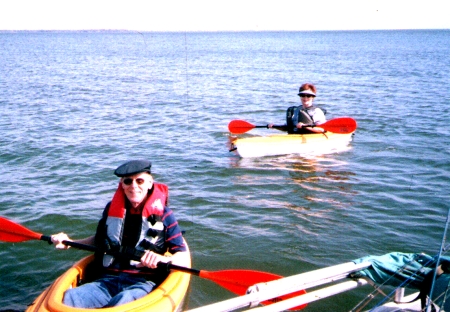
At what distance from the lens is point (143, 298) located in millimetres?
3699

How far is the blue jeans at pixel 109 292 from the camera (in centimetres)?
371

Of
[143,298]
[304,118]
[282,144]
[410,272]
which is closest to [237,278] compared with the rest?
[143,298]

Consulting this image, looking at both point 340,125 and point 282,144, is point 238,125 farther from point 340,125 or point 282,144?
point 340,125

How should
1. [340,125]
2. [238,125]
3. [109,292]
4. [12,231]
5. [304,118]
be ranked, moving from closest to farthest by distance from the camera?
[109,292] → [12,231] → [304,118] → [340,125] → [238,125]

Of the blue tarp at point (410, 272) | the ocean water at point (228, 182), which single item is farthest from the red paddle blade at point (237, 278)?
the ocean water at point (228, 182)

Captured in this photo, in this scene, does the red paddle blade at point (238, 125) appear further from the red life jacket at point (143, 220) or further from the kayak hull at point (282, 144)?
the red life jacket at point (143, 220)

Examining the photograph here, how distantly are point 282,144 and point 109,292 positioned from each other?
6.51 meters

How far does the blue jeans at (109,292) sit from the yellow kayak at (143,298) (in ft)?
0.31

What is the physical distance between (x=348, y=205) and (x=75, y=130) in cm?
880

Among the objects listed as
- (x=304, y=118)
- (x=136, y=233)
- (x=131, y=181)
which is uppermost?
(x=131, y=181)

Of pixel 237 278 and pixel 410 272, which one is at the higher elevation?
pixel 410 272

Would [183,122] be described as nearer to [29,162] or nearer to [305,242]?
[29,162]

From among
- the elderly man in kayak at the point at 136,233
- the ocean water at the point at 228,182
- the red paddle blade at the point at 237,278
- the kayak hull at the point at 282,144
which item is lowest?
the ocean water at the point at 228,182

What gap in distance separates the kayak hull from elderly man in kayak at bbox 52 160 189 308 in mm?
5701
